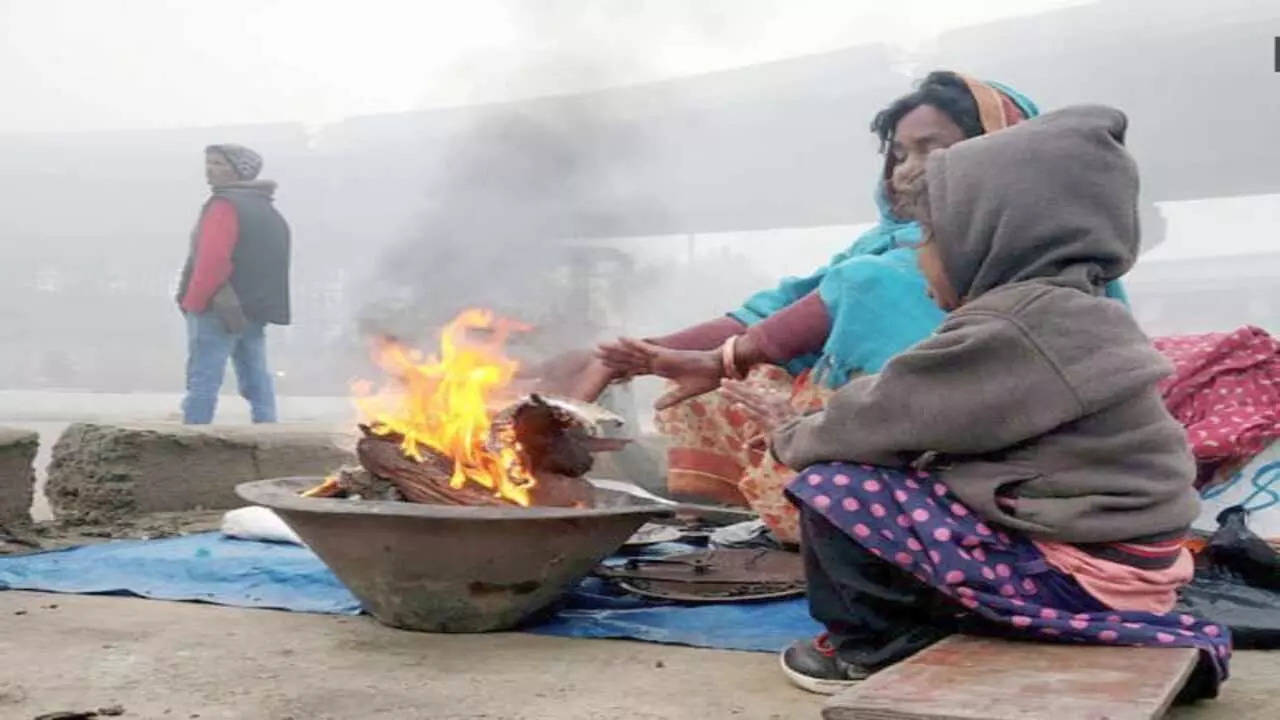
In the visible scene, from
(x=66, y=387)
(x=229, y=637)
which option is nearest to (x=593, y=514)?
(x=229, y=637)

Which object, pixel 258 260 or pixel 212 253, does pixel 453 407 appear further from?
pixel 258 260

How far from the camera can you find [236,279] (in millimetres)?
8781

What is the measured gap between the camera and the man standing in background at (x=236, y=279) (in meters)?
8.64

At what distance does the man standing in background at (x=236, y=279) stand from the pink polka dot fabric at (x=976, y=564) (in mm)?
7011

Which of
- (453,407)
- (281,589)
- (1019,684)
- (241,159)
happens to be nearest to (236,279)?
(241,159)

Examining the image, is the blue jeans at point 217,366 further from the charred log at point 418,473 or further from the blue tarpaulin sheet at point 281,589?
the charred log at point 418,473

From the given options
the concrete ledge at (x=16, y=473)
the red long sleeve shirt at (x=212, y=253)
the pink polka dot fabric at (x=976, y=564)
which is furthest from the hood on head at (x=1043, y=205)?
the red long sleeve shirt at (x=212, y=253)

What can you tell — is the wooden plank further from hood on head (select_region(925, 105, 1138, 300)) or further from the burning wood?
the burning wood

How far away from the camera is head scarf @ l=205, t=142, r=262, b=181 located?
8.84m

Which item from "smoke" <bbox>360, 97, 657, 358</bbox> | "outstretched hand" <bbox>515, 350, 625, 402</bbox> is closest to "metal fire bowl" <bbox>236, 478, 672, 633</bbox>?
"outstretched hand" <bbox>515, 350, 625, 402</bbox>

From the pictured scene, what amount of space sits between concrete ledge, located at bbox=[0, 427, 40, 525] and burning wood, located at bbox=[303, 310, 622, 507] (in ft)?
6.67

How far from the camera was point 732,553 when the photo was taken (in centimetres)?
409

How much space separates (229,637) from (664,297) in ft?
20.5

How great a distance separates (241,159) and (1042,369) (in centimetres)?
776
